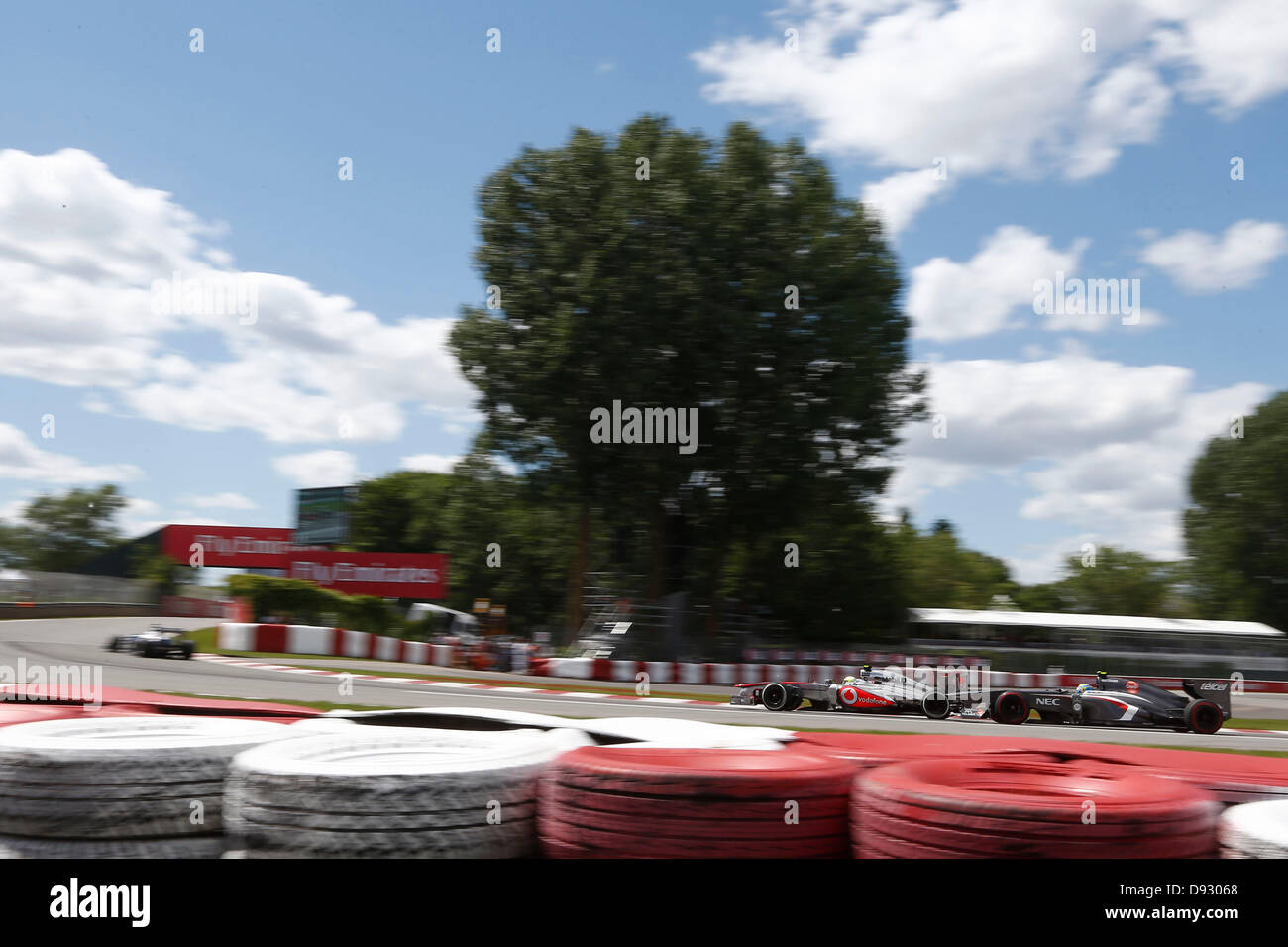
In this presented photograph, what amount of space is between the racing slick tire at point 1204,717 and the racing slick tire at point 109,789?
535 inches

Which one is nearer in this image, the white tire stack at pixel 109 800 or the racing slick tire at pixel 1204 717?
the white tire stack at pixel 109 800

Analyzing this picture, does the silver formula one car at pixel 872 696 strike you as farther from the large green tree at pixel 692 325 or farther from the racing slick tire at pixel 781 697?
the large green tree at pixel 692 325

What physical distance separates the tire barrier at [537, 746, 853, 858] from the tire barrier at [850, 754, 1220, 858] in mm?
104

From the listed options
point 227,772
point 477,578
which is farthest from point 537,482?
point 227,772

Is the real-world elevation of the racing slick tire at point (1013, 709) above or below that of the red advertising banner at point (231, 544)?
below

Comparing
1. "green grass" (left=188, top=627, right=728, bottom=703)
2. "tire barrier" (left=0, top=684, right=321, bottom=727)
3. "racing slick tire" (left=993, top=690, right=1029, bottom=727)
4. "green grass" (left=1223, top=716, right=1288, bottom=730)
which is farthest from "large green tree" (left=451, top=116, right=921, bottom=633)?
"tire barrier" (left=0, top=684, right=321, bottom=727)

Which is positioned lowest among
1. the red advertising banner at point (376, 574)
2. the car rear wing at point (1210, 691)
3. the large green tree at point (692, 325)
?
the car rear wing at point (1210, 691)

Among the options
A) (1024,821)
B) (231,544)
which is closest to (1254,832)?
(1024,821)

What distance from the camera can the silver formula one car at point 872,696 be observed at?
45.4ft

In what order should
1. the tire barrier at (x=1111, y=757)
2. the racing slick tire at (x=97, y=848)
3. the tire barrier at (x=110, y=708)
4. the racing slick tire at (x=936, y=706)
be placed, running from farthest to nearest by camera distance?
1. the racing slick tire at (x=936, y=706)
2. the tire barrier at (x=110, y=708)
3. the tire barrier at (x=1111, y=757)
4. the racing slick tire at (x=97, y=848)

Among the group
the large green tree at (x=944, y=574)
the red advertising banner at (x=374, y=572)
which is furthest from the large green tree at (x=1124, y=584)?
the red advertising banner at (x=374, y=572)
